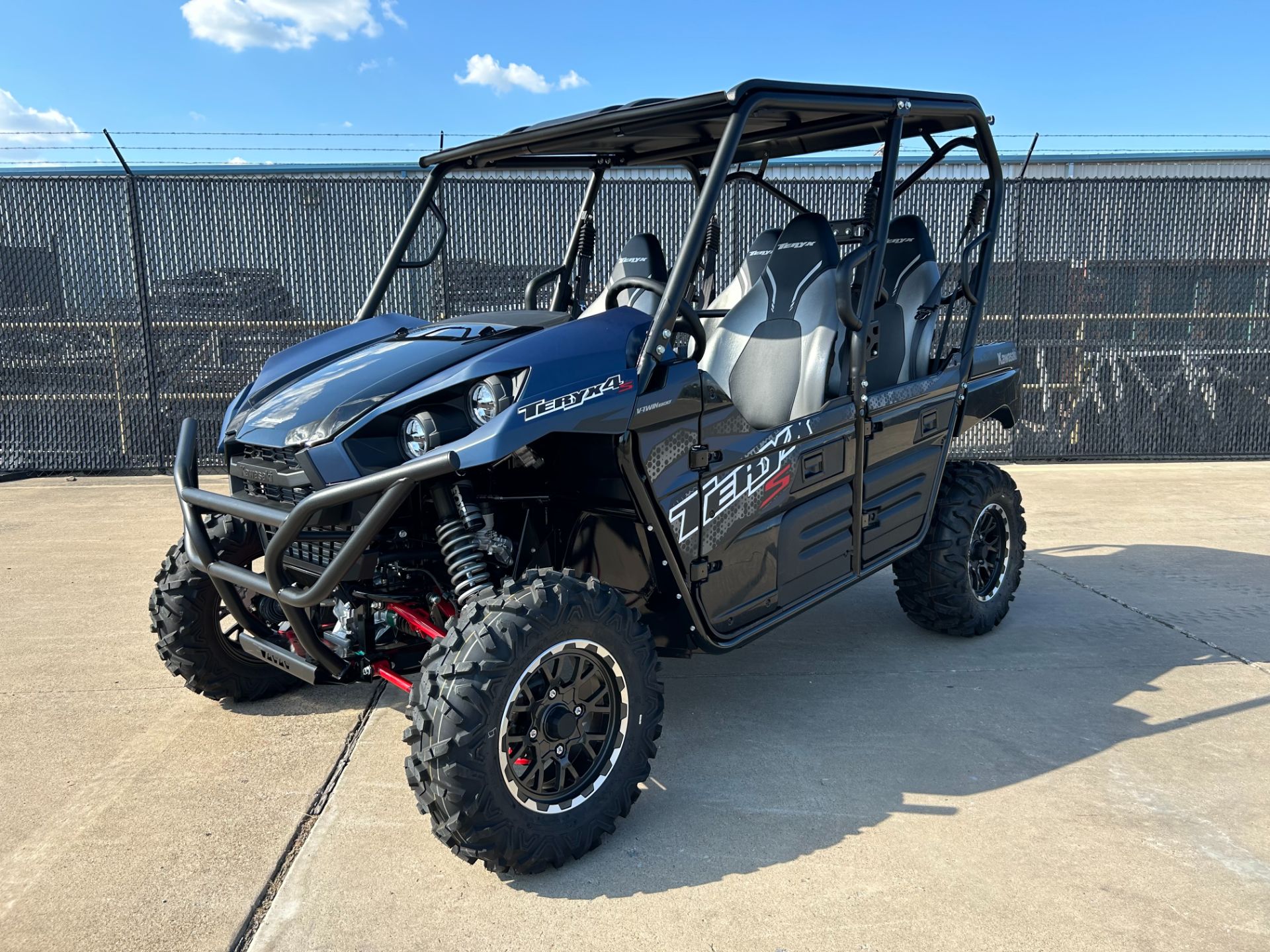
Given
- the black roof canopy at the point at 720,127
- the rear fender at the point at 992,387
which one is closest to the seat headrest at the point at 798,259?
the black roof canopy at the point at 720,127

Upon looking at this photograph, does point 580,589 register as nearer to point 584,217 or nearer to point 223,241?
point 584,217

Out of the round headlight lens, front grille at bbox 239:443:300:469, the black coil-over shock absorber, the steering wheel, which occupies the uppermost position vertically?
the steering wheel

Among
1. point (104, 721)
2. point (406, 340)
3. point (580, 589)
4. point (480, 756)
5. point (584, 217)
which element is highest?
point (584, 217)

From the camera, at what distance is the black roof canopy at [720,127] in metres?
3.03

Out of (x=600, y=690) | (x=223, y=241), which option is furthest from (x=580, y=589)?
(x=223, y=241)

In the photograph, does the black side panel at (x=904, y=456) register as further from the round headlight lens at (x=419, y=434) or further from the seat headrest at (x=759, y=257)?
the round headlight lens at (x=419, y=434)

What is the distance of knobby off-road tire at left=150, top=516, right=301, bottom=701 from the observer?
10.9 feet

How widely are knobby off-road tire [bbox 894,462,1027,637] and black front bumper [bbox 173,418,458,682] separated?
2.49 metres

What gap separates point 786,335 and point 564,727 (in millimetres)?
1971

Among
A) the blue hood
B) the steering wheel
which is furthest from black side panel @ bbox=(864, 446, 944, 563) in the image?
the blue hood

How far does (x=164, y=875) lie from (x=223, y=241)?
7.10m

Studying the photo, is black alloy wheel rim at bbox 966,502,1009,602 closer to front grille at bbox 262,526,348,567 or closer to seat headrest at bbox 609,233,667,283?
seat headrest at bbox 609,233,667,283

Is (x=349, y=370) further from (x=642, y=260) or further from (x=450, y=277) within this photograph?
(x=450, y=277)

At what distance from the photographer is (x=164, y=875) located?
250 centimetres
